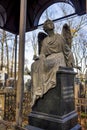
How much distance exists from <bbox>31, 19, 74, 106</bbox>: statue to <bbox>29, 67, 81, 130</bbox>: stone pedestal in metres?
0.11

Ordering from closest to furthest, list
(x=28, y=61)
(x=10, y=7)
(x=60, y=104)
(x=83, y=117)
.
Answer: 1. (x=60, y=104)
2. (x=83, y=117)
3. (x=10, y=7)
4. (x=28, y=61)

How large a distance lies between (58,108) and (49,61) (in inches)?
34.6

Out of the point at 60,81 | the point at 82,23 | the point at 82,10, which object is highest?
the point at 82,23

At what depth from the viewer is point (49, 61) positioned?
3520mm

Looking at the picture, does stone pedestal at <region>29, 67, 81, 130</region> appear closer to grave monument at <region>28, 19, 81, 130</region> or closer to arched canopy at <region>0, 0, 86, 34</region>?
grave monument at <region>28, 19, 81, 130</region>

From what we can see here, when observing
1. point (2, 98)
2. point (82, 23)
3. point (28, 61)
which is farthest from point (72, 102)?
point (28, 61)

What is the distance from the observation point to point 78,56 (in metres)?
13.9

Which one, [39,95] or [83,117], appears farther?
[83,117]

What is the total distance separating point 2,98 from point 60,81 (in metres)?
2.47

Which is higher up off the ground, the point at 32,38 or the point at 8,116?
the point at 32,38

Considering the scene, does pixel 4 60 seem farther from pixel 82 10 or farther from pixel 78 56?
pixel 82 10

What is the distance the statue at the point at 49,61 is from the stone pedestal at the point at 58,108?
107 mm

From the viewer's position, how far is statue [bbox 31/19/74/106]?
3453mm

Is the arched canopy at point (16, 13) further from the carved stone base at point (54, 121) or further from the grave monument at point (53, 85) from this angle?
the carved stone base at point (54, 121)
